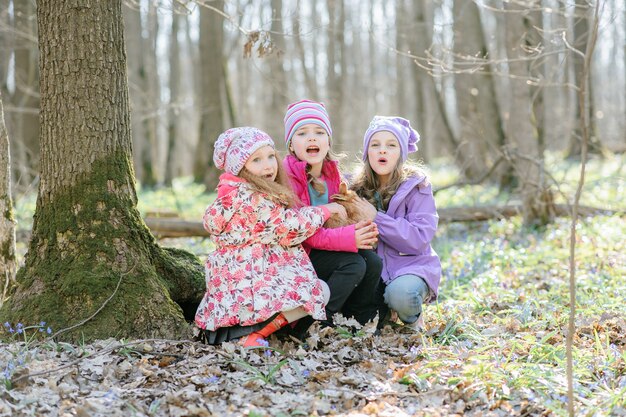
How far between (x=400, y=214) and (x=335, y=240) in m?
0.65

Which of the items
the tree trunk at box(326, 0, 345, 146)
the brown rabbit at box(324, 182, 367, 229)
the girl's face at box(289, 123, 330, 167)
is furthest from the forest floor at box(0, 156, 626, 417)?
the tree trunk at box(326, 0, 345, 146)

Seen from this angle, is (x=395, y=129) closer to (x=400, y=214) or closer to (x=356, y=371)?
(x=400, y=214)

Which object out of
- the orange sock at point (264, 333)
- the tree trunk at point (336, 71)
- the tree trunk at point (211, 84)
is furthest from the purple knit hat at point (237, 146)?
the tree trunk at point (336, 71)

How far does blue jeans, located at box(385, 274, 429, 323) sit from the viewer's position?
4.43 meters

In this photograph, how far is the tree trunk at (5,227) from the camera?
4.64m

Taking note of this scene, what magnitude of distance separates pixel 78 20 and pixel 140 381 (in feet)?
7.73

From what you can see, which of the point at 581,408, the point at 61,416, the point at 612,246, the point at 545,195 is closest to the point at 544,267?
the point at 612,246

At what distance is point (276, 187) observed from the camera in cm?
415

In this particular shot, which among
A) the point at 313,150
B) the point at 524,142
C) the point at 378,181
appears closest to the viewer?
the point at 313,150

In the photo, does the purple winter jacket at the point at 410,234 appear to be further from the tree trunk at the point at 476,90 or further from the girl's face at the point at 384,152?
the tree trunk at the point at 476,90

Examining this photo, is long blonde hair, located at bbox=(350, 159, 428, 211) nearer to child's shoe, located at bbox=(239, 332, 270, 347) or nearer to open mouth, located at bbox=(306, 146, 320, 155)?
open mouth, located at bbox=(306, 146, 320, 155)

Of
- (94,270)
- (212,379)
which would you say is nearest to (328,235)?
(212,379)

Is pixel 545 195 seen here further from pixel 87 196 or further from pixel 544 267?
pixel 87 196

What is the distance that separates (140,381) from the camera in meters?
3.50
